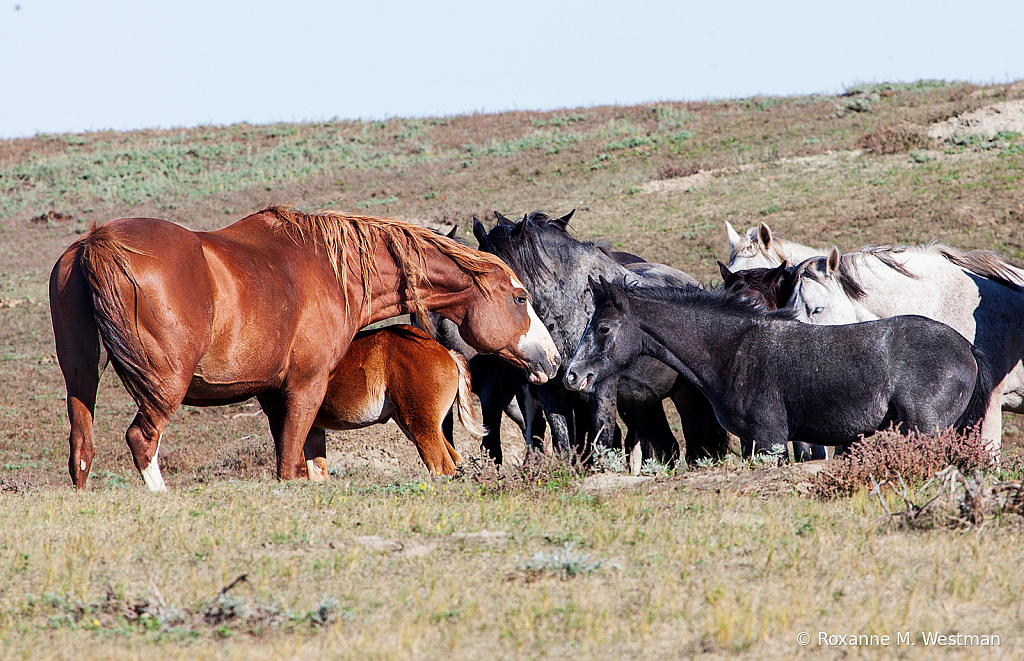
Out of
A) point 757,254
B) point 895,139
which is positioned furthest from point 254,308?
point 895,139

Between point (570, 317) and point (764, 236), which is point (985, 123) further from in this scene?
point (570, 317)

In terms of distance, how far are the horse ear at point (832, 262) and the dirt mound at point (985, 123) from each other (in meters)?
19.8

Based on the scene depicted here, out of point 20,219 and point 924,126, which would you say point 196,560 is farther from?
Answer: point 20,219

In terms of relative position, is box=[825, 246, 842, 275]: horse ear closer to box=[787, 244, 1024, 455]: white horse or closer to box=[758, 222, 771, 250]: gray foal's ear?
box=[787, 244, 1024, 455]: white horse

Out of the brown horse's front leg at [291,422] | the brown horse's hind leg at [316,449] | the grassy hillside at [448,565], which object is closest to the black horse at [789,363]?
the grassy hillside at [448,565]

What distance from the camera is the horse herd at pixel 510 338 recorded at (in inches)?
229

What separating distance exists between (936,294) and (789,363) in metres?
2.58

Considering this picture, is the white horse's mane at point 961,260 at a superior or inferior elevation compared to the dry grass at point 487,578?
superior

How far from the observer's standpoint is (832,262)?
8469 millimetres

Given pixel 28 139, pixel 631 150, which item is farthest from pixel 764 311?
pixel 28 139

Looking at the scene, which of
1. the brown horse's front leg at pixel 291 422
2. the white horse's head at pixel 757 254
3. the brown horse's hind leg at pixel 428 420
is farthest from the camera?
the white horse's head at pixel 757 254

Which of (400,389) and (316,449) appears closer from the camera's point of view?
(400,389)
